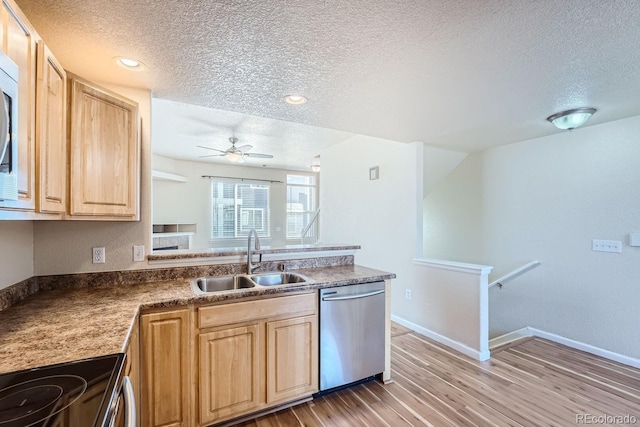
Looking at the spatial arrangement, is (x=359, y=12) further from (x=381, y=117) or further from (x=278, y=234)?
(x=278, y=234)

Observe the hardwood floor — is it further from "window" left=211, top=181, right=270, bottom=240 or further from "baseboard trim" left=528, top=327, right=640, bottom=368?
"window" left=211, top=181, right=270, bottom=240

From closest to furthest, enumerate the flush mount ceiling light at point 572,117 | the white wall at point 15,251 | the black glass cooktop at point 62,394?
the black glass cooktop at point 62,394 < the white wall at point 15,251 < the flush mount ceiling light at point 572,117

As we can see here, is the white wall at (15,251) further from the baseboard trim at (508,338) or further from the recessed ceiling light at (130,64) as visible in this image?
the baseboard trim at (508,338)

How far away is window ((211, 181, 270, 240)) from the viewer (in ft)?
22.9

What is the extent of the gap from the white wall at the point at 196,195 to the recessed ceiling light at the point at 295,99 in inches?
188

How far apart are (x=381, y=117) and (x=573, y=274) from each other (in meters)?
2.84

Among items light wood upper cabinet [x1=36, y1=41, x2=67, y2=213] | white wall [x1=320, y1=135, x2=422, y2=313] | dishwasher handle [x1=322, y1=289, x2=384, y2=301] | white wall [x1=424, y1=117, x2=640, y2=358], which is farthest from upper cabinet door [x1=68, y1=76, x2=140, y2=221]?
white wall [x1=424, y1=117, x2=640, y2=358]

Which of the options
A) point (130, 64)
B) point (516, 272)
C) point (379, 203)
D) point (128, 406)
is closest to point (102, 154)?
point (130, 64)

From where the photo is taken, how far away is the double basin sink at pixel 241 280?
2197 millimetres

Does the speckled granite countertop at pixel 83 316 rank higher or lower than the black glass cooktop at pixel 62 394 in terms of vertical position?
higher

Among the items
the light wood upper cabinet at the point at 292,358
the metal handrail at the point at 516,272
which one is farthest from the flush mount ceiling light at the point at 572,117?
the light wood upper cabinet at the point at 292,358

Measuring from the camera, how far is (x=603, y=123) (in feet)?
9.59

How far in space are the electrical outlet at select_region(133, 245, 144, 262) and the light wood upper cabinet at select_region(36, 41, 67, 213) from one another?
2.17 ft

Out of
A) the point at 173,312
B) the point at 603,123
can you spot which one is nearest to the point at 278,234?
the point at 173,312
